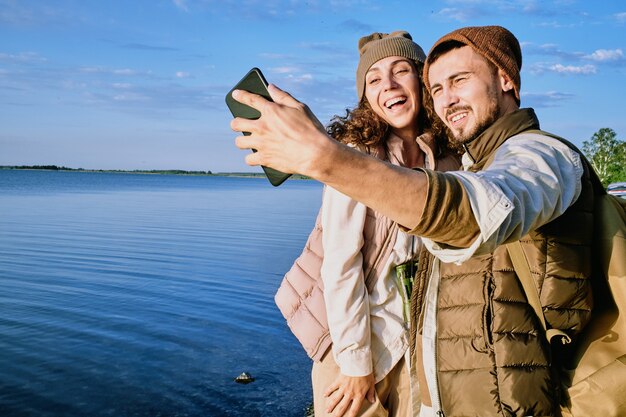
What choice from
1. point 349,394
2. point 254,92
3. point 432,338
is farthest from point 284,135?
point 349,394

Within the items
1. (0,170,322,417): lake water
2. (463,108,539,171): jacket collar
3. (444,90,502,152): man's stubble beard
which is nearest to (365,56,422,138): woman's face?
(444,90,502,152): man's stubble beard

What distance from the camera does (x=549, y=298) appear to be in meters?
1.94

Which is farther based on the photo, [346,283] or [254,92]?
[346,283]

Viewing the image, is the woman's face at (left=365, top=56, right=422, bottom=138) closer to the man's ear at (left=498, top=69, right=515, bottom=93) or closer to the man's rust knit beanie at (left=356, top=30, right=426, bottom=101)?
the man's rust knit beanie at (left=356, top=30, right=426, bottom=101)

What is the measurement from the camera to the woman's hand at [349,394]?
311cm

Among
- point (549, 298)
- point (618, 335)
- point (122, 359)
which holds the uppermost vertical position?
point (549, 298)

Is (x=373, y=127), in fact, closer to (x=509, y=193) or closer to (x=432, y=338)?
(x=432, y=338)

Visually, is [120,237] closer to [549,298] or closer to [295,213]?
[295,213]

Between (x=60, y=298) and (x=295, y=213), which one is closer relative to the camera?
(x=60, y=298)

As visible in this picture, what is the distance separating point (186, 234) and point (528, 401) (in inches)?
929

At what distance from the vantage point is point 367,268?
3131mm

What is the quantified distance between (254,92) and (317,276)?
1866mm

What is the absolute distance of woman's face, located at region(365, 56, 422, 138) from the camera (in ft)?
11.3

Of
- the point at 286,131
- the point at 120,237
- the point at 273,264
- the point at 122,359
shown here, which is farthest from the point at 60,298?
the point at 286,131
